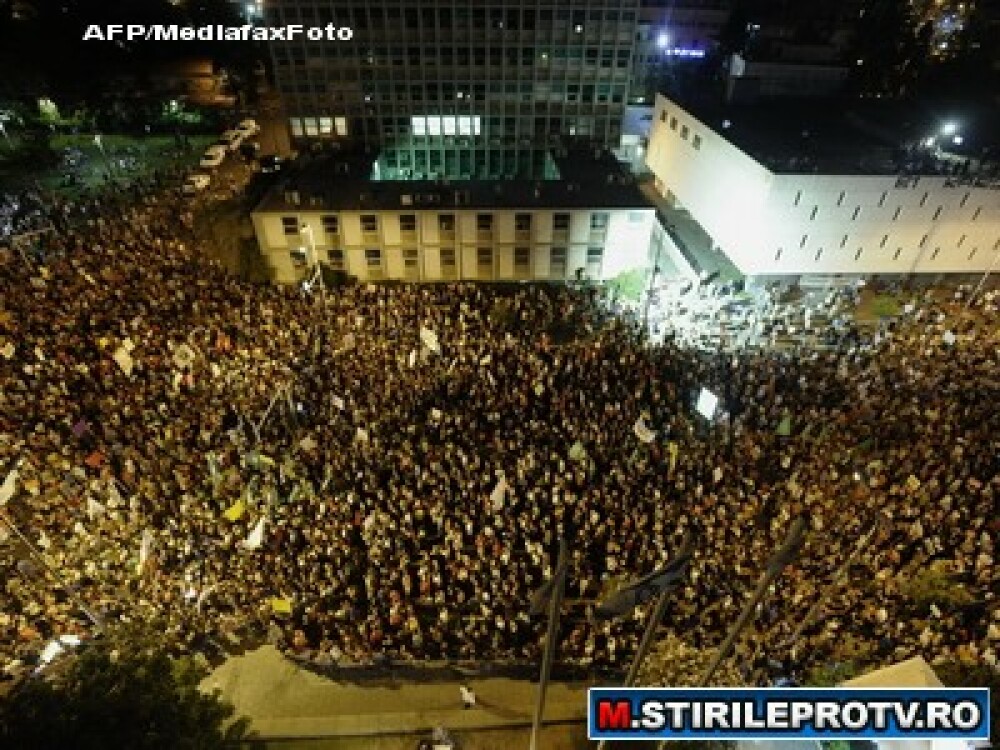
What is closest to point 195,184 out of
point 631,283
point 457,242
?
point 457,242

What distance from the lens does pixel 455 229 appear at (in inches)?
1144

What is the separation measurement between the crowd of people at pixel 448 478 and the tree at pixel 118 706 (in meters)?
1.26

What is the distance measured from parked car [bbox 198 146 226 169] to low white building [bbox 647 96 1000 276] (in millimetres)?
29295

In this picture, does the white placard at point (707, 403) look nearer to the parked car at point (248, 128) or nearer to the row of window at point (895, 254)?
the row of window at point (895, 254)

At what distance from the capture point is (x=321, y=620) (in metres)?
13.2

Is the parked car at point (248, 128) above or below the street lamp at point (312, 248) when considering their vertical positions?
above

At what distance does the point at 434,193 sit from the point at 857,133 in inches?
986

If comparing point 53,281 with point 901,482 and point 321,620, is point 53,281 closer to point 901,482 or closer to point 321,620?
point 321,620

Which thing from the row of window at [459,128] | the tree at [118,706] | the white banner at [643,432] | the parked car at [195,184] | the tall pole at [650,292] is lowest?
the tree at [118,706]

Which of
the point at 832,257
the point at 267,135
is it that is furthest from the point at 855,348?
the point at 267,135

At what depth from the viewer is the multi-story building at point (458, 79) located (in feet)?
Answer: 116

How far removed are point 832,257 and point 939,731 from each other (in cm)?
2536

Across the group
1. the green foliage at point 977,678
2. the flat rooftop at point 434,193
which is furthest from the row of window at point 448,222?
the green foliage at point 977,678

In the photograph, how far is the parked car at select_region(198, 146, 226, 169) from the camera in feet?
112
